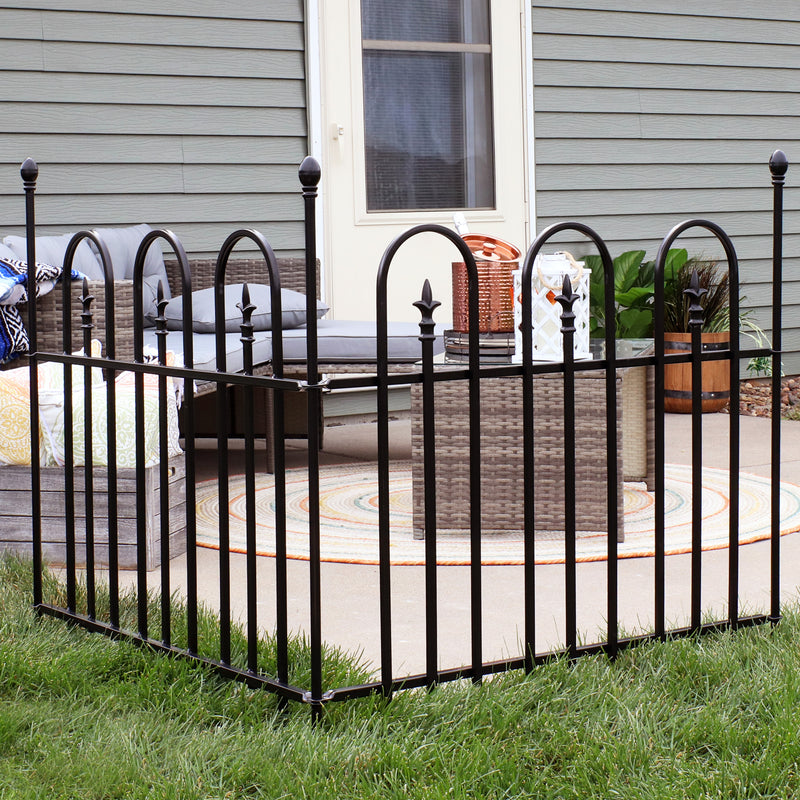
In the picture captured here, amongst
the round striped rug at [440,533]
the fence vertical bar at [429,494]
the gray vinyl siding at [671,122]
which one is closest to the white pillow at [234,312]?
the round striped rug at [440,533]

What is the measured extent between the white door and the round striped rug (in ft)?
5.62

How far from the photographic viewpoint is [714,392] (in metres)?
5.91

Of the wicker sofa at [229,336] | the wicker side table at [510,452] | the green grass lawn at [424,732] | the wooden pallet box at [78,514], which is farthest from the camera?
the wicker sofa at [229,336]

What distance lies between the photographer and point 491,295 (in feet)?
10.8

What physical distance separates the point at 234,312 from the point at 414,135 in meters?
1.75

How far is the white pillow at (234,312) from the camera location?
14.6 feet

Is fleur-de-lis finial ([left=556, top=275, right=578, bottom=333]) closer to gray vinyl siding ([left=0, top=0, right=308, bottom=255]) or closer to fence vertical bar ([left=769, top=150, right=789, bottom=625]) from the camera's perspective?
fence vertical bar ([left=769, top=150, right=789, bottom=625])

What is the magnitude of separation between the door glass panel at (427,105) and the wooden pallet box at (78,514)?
3.00 m

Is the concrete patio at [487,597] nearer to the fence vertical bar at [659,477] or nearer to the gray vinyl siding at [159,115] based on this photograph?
the fence vertical bar at [659,477]

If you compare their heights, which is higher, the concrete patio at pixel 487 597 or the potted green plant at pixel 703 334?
the potted green plant at pixel 703 334

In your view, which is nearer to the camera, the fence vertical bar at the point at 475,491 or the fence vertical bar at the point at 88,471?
the fence vertical bar at the point at 475,491

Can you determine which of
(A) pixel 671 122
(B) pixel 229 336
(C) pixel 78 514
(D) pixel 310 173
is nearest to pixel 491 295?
(C) pixel 78 514

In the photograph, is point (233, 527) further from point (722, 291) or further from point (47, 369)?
point (722, 291)

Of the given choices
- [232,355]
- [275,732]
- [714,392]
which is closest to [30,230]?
[275,732]
